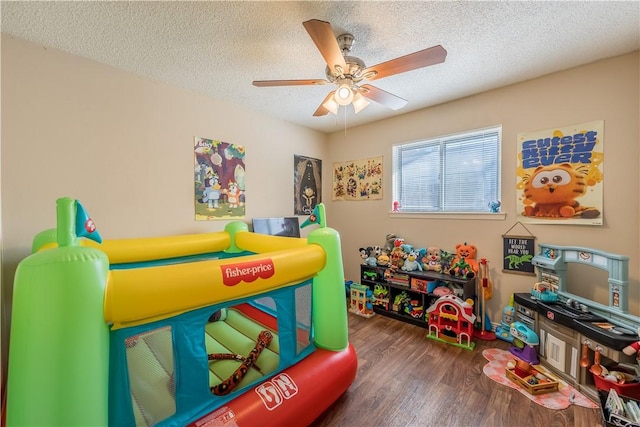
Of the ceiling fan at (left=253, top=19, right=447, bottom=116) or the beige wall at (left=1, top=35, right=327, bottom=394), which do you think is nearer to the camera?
the ceiling fan at (left=253, top=19, right=447, bottom=116)

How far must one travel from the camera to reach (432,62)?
4.59 ft

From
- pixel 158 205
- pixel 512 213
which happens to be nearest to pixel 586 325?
pixel 512 213

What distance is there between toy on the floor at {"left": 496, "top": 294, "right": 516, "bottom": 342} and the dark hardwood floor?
9 cm

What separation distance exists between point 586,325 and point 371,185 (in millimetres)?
2399

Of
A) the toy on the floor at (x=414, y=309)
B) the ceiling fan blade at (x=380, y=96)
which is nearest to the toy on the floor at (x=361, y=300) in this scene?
the toy on the floor at (x=414, y=309)

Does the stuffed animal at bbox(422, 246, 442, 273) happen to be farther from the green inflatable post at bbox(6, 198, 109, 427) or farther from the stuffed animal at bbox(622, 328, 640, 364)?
the green inflatable post at bbox(6, 198, 109, 427)

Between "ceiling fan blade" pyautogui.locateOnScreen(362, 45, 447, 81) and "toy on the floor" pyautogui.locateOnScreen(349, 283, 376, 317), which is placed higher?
"ceiling fan blade" pyautogui.locateOnScreen(362, 45, 447, 81)

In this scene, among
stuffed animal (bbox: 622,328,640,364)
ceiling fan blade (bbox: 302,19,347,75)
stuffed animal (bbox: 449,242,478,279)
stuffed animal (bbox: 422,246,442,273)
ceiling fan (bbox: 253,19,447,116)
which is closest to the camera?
ceiling fan blade (bbox: 302,19,347,75)

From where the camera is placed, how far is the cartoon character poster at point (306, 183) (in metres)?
3.57

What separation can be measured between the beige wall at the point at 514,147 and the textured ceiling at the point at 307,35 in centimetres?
19

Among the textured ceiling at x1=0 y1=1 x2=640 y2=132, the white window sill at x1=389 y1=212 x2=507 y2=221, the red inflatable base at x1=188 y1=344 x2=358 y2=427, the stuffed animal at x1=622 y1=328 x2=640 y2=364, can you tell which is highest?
the textured ceiling at x1=0 y1=1 x2=640 y2=132

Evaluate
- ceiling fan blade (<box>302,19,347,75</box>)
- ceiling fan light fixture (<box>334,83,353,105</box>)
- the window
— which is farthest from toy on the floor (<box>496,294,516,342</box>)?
ceiling fan blade (<box>302,19,347,75</box>)

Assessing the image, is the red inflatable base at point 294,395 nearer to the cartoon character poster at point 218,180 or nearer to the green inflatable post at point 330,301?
the green inflatable post at point 330,301

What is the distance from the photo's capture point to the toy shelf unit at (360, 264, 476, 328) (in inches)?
99.0
